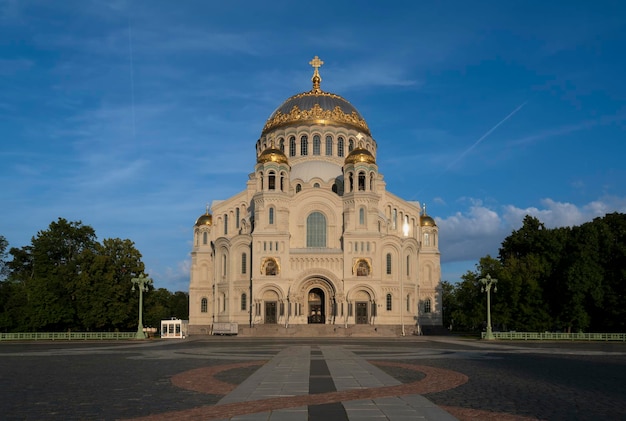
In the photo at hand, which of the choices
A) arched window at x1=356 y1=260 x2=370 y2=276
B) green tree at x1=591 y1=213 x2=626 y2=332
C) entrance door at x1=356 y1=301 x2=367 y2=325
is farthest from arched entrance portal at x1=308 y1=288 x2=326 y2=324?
green tree at x1=591 y1=213 x2=626 y2=332

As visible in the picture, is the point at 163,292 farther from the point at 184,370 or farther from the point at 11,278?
the point at 184,370

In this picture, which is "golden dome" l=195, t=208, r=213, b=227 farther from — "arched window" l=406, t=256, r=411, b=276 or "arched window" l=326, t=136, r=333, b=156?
"arched window" l=406, t=256, r=411, b=276

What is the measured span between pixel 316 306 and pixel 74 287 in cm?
2635

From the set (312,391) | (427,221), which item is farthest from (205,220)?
(312,391)

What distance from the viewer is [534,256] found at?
197 ft

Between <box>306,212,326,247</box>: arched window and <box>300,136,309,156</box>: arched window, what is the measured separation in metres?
12.9

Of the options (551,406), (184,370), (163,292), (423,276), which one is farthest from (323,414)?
(163,292)

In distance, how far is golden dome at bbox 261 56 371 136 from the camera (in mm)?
84375

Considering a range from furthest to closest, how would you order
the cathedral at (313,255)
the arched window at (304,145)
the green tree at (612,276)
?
the arched window at (304,145), the cathedral at (313,255), the green tree at (612,276)

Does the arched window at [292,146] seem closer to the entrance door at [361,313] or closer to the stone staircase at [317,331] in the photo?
the entrance door at [361,313]

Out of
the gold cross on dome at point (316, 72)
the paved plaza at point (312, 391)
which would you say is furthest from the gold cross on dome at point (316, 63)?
the paved plaza at point (312, 391)

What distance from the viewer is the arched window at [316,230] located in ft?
237

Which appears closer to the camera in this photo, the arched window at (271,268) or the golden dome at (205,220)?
the arched window at (271,268)

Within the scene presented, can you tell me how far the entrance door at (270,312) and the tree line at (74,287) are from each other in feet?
41.1
